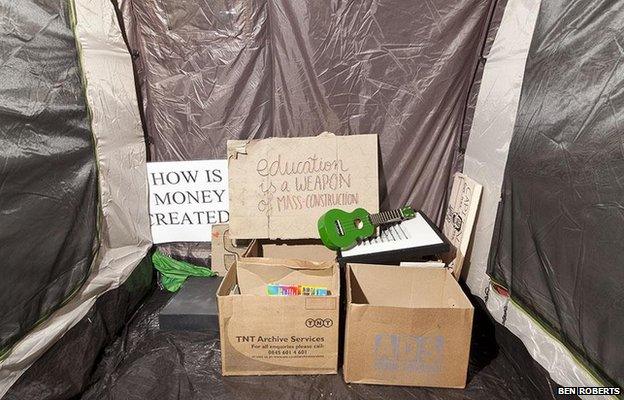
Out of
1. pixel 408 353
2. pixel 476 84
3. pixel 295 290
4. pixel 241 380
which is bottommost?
pixel 241 380

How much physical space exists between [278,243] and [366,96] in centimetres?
77

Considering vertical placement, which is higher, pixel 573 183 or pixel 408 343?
pixel 573 183

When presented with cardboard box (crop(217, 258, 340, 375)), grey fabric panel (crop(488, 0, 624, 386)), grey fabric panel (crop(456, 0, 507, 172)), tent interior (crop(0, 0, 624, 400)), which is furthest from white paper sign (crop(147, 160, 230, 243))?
grey fabric panel (crop(488, 0, 624, 386))

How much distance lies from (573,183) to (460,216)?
0.58 metres

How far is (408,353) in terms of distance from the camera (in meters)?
1.19

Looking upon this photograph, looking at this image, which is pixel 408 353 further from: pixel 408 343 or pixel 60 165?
pixel 60 165

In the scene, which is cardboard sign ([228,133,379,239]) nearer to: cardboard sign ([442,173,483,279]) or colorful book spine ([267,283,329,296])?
colorful book spine ([267,283,329,296])

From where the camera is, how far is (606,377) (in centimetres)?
90

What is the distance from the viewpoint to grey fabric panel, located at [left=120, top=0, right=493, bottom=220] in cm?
149

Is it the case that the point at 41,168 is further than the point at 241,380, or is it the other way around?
the point at 241,380

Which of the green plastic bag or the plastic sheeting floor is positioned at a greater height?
the green plastic bag

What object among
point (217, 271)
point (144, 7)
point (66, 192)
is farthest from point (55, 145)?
point (217, 271)

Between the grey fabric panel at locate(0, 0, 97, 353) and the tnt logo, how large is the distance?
2.61 ft

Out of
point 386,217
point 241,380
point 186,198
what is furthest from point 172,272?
point 386,217
